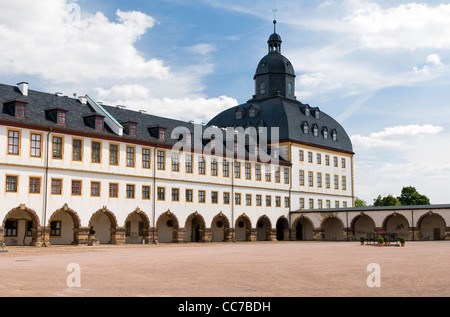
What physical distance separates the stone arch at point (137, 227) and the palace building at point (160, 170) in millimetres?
104

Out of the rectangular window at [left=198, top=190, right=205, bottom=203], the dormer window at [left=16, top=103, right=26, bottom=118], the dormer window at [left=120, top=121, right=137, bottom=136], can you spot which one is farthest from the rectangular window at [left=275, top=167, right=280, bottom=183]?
the dormer window at [left=16, top=103, right=26, bottom=118]

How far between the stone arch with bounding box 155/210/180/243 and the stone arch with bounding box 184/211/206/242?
212 cm

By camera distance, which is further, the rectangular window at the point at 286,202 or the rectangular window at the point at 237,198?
the rectangular window at the point at 286,202

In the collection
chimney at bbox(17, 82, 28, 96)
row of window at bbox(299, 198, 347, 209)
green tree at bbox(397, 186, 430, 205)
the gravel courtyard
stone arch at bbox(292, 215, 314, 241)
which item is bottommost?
the gravel courtyard

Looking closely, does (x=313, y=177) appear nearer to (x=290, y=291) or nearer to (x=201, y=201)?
(x=201, y=201)

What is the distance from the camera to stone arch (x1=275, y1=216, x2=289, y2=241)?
7081 centimetres

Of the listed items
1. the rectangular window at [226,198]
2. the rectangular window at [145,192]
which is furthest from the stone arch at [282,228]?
the rectangular window at [145,192]

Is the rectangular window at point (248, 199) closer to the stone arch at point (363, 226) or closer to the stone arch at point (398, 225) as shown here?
the stone arch at point (363, 226)

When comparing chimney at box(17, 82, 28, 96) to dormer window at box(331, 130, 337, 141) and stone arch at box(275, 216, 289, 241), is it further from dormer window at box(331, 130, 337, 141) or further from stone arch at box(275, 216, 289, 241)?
dormer window at box(331, 130, 337, 141)

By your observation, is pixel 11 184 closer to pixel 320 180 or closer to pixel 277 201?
pixel 277 201

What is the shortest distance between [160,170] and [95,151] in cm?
744

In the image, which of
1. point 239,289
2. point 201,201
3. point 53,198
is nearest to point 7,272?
point 239,289

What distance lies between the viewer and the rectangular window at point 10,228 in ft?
148

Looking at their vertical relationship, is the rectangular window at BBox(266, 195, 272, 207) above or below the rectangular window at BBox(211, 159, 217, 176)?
below
